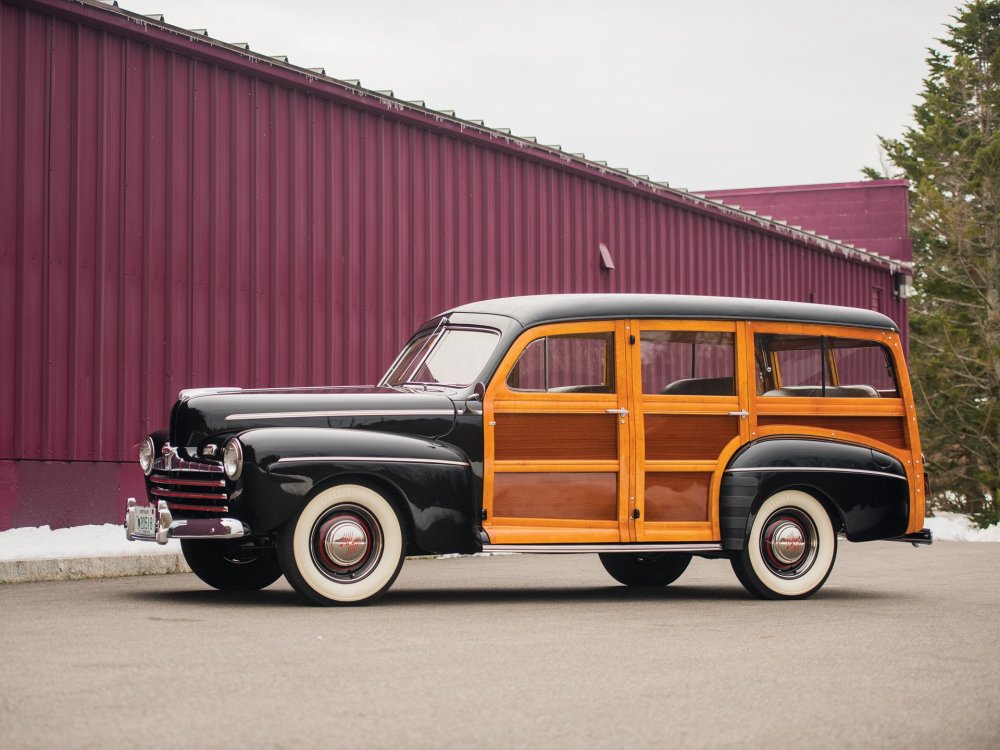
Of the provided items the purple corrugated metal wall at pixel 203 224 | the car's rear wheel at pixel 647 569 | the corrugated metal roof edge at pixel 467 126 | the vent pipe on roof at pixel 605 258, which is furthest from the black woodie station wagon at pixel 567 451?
the vent pipe on roof at pixel 605 258

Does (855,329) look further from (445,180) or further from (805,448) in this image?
(445,180)

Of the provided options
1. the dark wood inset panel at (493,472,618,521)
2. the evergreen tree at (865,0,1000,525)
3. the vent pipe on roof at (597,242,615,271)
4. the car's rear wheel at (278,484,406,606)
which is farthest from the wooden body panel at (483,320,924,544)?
the evergreen tree at (865,0,1000,525)

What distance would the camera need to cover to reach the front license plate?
8.43 m

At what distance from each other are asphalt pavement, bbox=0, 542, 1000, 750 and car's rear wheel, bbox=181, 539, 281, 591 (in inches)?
7.7

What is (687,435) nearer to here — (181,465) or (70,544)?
(181,465)

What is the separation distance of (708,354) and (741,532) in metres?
1.22

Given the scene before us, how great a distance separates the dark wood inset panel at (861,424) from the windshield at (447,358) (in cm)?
199

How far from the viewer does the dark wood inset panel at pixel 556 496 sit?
891cm

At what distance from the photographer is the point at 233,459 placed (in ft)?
27.0

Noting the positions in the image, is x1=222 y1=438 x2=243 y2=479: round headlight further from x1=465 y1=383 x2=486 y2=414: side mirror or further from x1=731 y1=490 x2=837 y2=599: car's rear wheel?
x1=731 y1=490 x2=837 y2=599: car's rear wheel

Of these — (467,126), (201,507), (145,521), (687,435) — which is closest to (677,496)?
(687,435)

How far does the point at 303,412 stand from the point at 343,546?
895 mm

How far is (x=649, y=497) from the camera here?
9.28 metres

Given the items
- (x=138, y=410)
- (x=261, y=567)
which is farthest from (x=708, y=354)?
(x=138, y=410)
